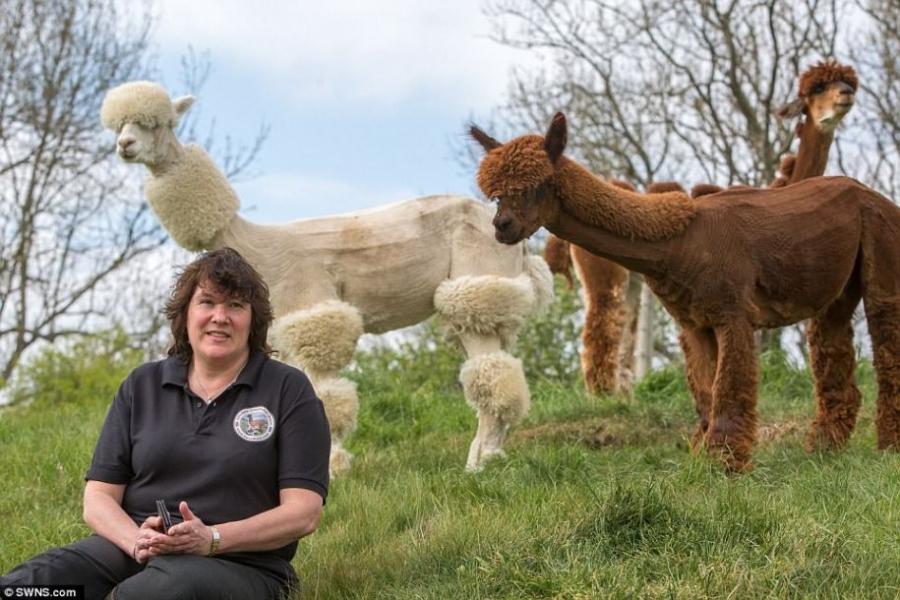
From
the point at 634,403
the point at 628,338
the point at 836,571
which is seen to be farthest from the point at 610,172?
the point at 836,571

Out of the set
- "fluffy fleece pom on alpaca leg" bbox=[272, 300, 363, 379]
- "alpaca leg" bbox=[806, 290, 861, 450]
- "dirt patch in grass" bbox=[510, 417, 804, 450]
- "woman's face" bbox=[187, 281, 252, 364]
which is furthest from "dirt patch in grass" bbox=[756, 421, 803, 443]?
"woman's face" bbox=[187, 281, 252, 364]

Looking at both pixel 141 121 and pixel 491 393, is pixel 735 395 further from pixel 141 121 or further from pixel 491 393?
pixel 141 121

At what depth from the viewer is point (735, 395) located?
614cm

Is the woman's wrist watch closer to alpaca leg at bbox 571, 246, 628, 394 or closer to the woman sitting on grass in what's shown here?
the woman sitting on grass

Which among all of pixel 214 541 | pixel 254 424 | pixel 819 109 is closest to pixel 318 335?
pixel 254 424

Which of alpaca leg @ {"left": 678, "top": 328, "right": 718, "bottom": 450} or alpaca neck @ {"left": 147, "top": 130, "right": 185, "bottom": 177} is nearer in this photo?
alpaca leg @ {"left": 678, "top": 328, "right": 718, "bottom": 450}

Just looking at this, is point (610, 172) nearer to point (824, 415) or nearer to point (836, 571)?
point (824, 415)

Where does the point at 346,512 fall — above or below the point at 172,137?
below

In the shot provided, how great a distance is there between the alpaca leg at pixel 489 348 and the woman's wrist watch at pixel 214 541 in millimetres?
3057

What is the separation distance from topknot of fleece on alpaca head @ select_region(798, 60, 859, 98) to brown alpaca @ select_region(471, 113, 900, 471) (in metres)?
1.23

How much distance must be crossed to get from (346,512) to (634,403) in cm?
395

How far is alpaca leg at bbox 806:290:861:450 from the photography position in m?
7.05

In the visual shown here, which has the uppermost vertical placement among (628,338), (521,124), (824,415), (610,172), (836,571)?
(521,124)

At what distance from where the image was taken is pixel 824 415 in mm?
7098
